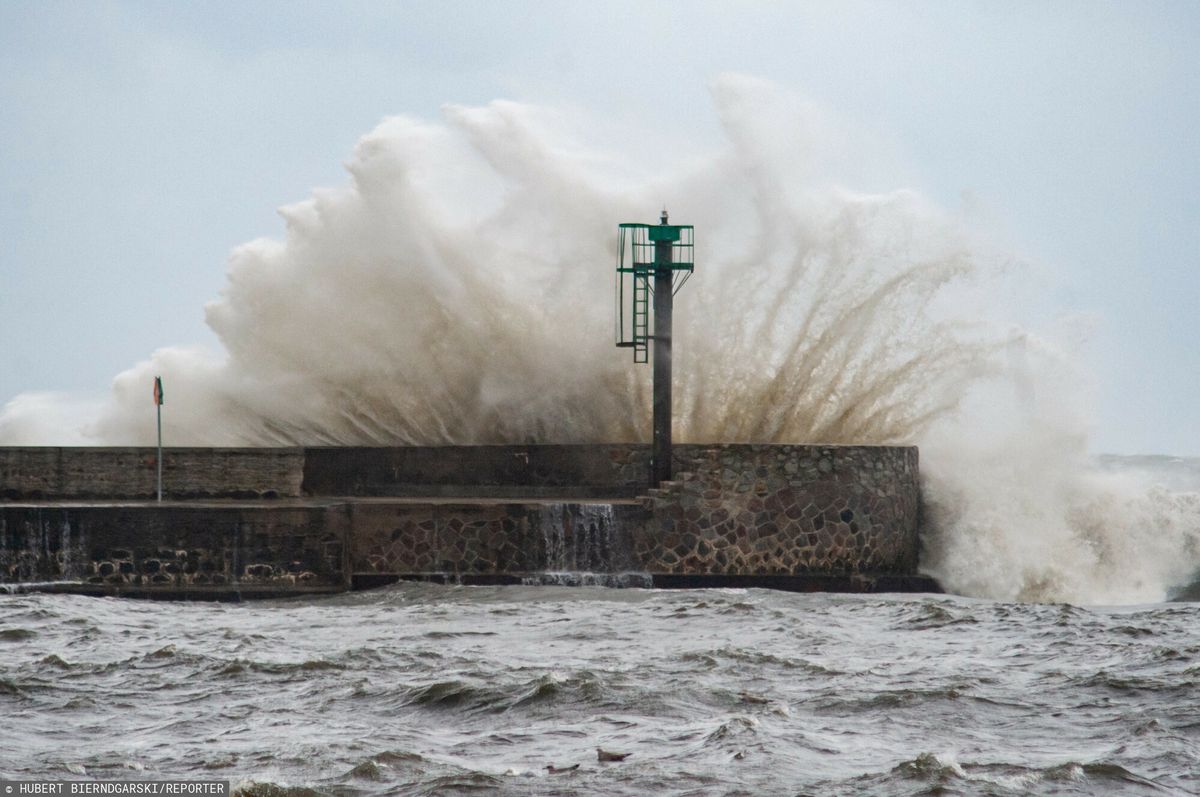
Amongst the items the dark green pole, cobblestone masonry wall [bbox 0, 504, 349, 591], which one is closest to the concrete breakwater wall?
cobblestone masonry wall [bbox 0, 504, 349, 591]

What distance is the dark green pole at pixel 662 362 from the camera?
15281mm

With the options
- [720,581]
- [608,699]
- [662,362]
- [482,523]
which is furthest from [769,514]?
[608,699]

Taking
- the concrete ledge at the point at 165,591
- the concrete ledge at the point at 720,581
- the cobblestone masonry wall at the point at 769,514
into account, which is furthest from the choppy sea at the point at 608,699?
the cobblestone masonry wall at the point at 769,514

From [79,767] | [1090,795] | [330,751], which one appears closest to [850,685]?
[1090,795]

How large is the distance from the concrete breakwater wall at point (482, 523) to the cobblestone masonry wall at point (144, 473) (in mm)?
14

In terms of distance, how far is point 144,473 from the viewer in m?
15.8

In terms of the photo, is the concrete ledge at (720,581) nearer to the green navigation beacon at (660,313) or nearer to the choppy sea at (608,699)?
the green navigation beacon at (660,313)

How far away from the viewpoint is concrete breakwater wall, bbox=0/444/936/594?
1417cm

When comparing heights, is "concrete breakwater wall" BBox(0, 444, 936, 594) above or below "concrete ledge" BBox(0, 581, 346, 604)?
above

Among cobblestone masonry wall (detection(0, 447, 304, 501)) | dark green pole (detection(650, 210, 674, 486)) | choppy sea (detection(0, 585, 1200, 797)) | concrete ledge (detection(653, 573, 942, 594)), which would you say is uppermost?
dark green pole (detection(650, 210, 674, 486))

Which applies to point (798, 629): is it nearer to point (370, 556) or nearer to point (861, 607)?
point (861, 607)

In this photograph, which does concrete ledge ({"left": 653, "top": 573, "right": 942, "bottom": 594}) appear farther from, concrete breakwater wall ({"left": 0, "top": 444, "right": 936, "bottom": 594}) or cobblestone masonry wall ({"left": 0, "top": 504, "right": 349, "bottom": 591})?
cobblestone masonry wall ({"left": 0, "top": 504, "right": 349, "bottom": 591})

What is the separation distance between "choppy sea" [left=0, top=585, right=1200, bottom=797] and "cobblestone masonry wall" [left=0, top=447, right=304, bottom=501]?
9.34 ft

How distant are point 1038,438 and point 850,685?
28.5 feet
